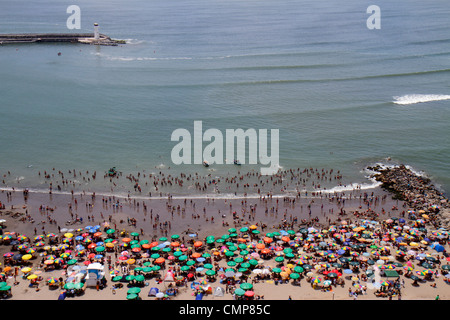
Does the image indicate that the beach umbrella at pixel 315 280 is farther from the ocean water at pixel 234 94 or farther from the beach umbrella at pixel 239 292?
the ocean water at pixel 234 94

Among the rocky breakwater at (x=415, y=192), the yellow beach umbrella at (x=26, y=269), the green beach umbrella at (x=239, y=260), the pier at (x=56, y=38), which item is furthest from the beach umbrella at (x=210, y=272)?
the pier at (x=56, y=38)

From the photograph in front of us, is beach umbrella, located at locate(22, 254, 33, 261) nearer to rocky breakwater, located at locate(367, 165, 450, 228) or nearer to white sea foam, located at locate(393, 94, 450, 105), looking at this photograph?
rocky breakwater, located at locate(367, 165, 450, 228)

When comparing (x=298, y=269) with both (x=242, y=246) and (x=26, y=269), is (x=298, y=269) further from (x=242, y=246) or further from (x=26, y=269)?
(x=26, y=269)

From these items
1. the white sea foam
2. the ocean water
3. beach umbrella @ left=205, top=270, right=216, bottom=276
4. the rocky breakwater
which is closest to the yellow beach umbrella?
beach umbrella @ left=205, top=270, right=216, bottom=276

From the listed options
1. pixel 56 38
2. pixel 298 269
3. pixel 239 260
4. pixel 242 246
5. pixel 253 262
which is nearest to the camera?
pixel 298 269

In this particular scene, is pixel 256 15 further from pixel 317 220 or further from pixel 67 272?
pixel 67 272

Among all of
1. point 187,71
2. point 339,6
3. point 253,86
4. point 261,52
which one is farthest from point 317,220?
point 339,6

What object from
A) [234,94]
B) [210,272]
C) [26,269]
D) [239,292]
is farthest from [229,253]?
[234,94]
